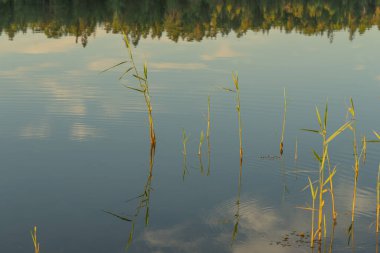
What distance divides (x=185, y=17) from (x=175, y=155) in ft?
299

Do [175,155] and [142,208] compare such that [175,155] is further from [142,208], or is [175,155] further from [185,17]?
[185,17]

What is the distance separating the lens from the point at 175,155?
21875 mm

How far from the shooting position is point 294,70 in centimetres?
4266

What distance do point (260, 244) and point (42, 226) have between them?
181 inches

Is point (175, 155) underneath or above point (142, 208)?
above

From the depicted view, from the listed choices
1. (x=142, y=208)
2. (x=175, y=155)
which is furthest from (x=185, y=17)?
(x=142, y=208)

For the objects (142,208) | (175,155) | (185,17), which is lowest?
(142,208)

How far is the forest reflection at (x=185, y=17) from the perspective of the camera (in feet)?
257

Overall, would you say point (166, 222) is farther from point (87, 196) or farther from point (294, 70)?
point (294, 70)

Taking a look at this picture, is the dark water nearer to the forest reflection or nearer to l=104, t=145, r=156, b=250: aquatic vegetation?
l=104, t=145, r=156, b=250: aquatic vegetation

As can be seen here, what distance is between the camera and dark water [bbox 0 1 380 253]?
15766 millimetres

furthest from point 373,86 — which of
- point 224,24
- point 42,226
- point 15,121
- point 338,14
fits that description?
point 338,14

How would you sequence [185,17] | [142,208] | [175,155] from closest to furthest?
[142,208], [175,155], [185,17]

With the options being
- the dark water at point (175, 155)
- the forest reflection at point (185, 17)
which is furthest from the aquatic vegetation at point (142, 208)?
the forest reflection at point (185, 17)
